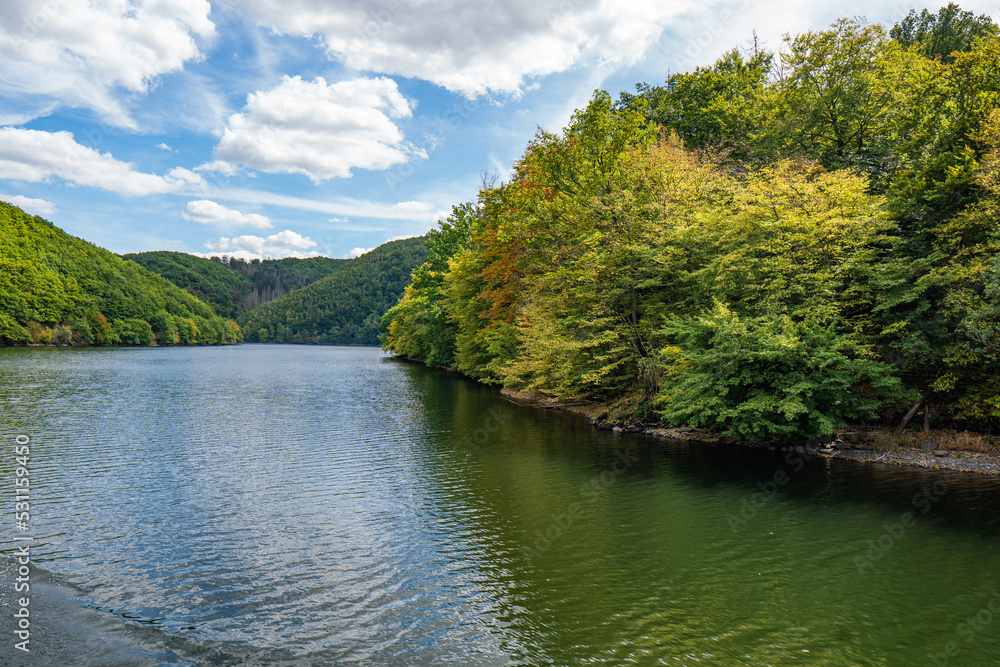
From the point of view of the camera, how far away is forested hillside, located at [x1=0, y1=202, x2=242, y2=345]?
85000 mm

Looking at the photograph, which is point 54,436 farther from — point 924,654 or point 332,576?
point 924,654

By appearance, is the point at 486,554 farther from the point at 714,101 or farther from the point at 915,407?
the point at 714,101

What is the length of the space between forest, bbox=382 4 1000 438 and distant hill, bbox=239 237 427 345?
155m

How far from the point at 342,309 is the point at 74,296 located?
94371 millimetres

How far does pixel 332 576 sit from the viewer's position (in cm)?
920

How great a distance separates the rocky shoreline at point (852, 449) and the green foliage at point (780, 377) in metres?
0.65

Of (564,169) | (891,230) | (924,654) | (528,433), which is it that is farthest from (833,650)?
(564,169)

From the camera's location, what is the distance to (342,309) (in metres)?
189

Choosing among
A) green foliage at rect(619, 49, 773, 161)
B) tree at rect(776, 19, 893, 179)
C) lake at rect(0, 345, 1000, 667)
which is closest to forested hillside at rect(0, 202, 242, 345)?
lake at rect(0, 345, 1000, 667)

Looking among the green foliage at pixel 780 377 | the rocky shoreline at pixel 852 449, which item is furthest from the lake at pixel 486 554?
the green foliage at pixel 780 377

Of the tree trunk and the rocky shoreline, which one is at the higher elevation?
the tree trunk

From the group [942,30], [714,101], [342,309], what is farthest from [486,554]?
[342,309]

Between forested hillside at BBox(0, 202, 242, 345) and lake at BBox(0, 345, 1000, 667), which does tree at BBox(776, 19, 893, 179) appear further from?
forested hillside at BBox(0, 202, 242, 345)

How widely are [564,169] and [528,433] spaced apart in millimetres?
A: 17722
